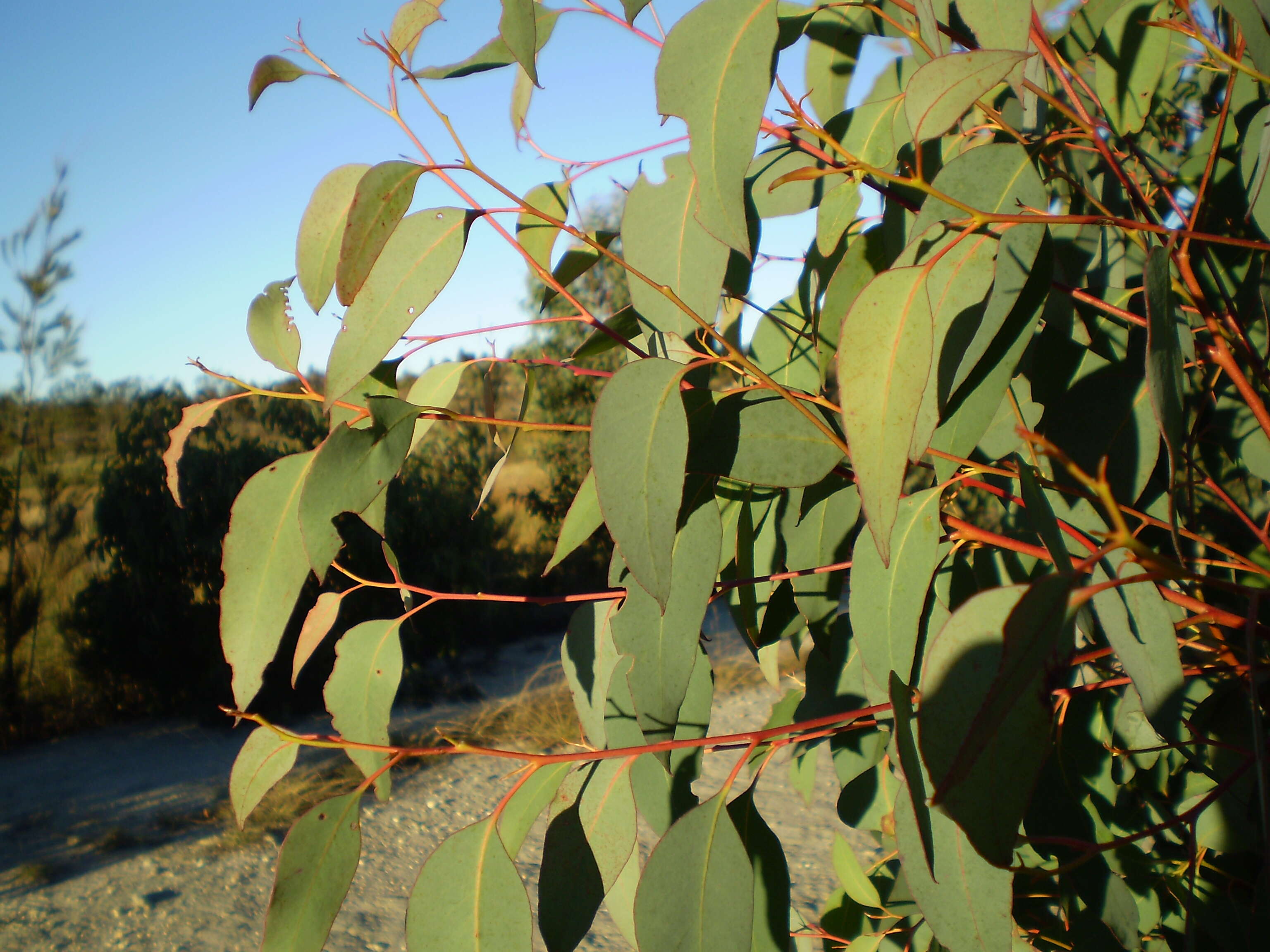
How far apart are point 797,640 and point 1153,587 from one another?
320 mm

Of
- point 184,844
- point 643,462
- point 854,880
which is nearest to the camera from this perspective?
point 643,462

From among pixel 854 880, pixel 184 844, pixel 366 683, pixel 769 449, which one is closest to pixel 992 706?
pixel 769 449

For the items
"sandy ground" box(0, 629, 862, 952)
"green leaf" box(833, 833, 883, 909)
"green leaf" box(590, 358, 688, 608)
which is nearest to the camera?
"green leaf" box(590, 358, 688, 608)

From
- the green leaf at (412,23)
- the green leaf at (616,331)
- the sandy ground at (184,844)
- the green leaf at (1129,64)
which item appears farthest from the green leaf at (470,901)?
the sandy ground at (184,844)

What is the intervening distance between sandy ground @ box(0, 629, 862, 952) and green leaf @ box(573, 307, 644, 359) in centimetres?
179

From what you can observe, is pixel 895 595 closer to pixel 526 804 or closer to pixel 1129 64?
pixel 526 804

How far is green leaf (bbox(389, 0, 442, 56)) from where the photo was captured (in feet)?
1.54

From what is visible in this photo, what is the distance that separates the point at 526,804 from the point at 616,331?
33 centimetres

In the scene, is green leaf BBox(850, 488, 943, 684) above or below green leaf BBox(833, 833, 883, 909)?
above

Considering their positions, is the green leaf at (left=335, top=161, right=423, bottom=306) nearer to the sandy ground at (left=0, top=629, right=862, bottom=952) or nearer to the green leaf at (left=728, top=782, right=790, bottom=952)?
the green leaf at (left=728, top=782, right=790, bottom=952)

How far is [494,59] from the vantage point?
0.53 m

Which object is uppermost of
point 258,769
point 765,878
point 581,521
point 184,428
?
point 184,428

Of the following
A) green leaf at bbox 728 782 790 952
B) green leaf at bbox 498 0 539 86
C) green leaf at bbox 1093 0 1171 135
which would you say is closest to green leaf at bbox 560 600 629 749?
green leaf at bbox 728 782 790 952

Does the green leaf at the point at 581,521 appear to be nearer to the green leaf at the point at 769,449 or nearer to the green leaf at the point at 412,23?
the green leaf at the point at 769,449
